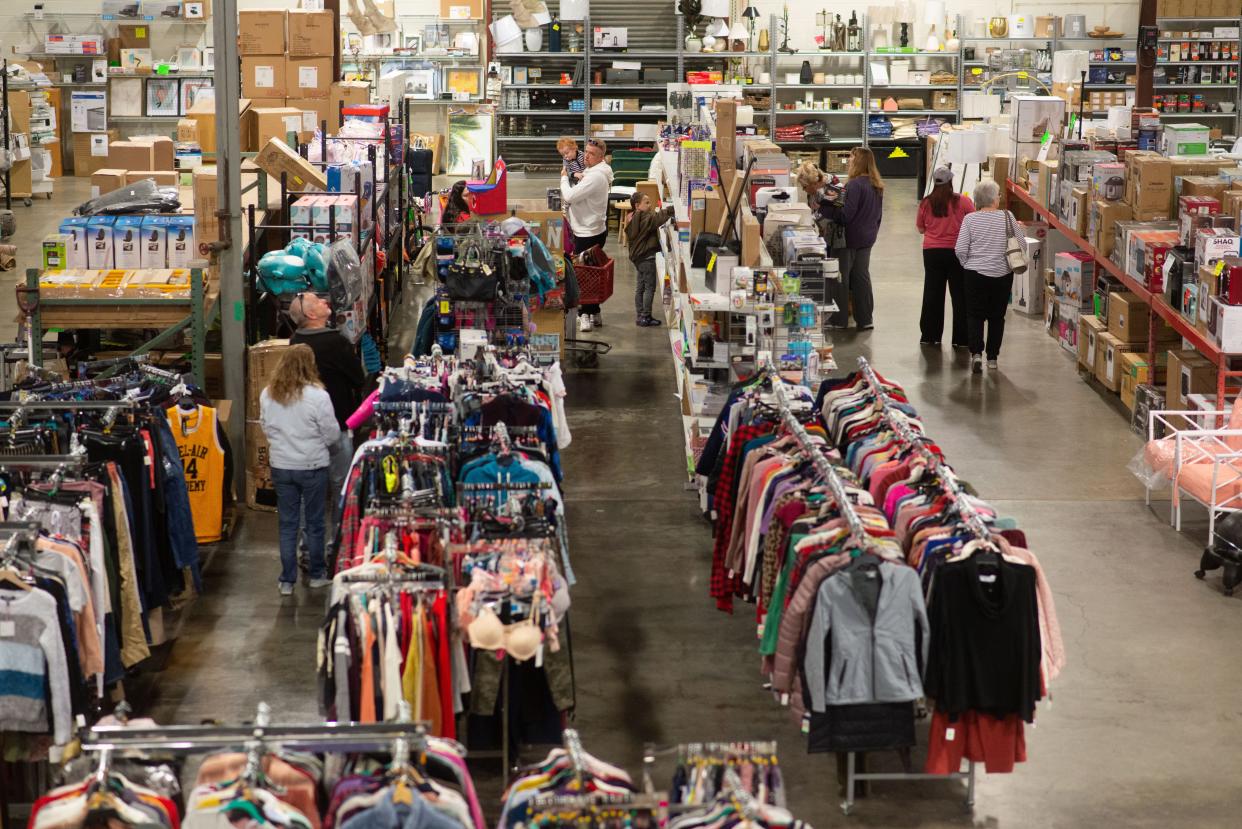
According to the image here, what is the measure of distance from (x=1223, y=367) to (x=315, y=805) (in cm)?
714

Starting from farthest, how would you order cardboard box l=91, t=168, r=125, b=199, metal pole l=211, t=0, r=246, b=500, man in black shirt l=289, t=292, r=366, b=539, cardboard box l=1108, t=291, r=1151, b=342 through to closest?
cardboard box l=91, t=168, r=125, b=199
cardboard box l=1108, t=291, r=1151, b=342
metal pole l=211, t=0, r=246, b=500
man in black shirt l=289, t=292, r=366, b=539

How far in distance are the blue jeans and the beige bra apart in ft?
8.72

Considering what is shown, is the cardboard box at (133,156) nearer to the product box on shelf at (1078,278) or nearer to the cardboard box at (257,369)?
the cardboard box at (257,369)

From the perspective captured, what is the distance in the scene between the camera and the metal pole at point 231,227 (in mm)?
9367

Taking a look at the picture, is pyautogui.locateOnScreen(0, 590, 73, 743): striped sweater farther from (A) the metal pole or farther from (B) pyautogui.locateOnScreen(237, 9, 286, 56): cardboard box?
(B) pyautogui.locateOnScreen(237, 9, 286, 56): cardboard box

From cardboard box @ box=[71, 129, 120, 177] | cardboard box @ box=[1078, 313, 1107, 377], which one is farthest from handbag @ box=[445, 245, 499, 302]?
cardboard box @ box=[71, 129, 120, 177]

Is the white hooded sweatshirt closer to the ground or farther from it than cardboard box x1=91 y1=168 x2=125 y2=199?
closer to the ground

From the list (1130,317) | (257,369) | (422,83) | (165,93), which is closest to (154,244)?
(257,369)

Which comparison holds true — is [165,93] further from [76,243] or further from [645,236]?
[76,243]

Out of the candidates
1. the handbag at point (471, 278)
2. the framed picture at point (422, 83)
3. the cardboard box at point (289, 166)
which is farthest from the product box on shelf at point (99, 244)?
the framed picture at point (422, 83)

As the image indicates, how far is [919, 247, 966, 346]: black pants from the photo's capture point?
1342 centimetres

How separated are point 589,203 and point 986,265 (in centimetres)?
342

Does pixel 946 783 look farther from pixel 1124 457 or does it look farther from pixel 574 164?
pixel 574 164

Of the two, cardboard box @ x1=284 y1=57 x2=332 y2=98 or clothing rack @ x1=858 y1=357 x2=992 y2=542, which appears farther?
cardboard box @ x1=284 y1=57 x2=332 y2=98
